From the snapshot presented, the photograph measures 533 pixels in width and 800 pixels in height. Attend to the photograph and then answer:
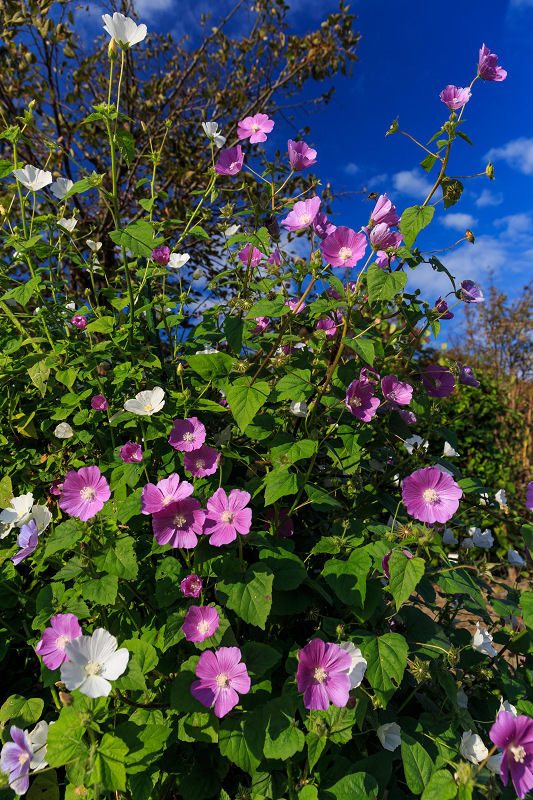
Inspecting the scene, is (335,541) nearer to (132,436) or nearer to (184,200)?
(132,436)

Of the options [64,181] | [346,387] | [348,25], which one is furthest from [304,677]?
[348,25]

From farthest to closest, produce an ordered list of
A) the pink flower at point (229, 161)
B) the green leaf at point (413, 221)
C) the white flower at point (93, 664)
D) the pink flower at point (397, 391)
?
the pink flower at point (229, 161), the pink flower at point (397, 391), the green leaf at point (413, 221), the white flower at point (93, 664)

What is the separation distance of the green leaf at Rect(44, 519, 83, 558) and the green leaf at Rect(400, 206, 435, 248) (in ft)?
4.08

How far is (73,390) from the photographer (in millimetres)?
1812

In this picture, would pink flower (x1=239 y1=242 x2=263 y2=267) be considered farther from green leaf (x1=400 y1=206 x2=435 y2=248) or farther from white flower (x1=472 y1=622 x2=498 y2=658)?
white flower (x1=472 y1=622 x2=498 y2=658)

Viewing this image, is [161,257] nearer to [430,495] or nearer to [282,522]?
[282,522]

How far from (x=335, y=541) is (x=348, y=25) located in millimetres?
5232

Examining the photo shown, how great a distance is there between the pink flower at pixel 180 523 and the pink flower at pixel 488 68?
5.21 ft

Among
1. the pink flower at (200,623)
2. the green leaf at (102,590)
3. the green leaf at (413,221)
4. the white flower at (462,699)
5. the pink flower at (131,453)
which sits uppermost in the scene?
the green leaf at (413,221)

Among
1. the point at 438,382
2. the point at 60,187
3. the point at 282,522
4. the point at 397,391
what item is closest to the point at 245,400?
the point at 282,522

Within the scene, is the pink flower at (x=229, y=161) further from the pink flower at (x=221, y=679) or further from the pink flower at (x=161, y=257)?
the pink flower at (x=221, y=679)

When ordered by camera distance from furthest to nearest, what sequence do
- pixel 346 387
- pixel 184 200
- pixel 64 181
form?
1. pixel 184 200
2. pixel 64 181
3. pixel 346 387

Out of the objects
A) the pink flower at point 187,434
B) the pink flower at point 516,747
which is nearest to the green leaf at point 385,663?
the pink flower at point 516,747

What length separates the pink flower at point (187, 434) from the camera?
1.45 meters
